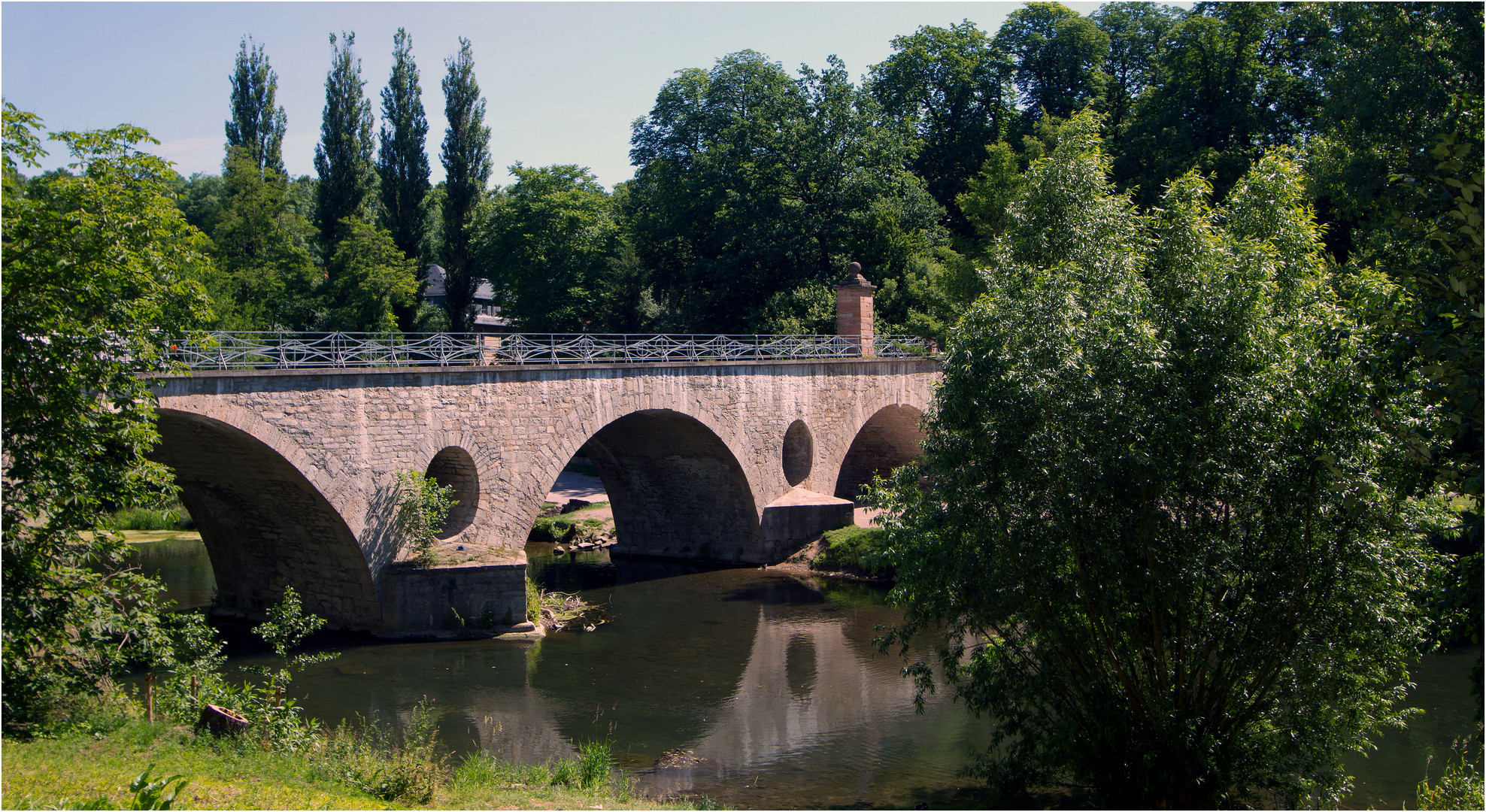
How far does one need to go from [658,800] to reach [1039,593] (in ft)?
15.2

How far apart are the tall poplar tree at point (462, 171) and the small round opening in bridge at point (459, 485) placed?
20682 millimetres

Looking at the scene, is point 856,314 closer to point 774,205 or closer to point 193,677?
point 774,205

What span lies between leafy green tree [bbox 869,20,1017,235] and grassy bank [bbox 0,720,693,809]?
38622mm

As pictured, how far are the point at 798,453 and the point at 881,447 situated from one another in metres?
5.91

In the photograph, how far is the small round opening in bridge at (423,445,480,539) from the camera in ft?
63.6

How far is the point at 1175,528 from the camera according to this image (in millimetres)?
10430

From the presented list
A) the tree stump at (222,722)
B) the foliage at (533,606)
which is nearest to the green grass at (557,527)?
the foliage at (533,606)

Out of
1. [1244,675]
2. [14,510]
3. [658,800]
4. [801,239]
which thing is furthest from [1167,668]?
[801,239]

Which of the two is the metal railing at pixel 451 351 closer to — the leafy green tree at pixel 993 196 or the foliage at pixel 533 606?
the foliage at pixel 533 606

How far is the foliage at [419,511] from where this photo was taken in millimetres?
17875

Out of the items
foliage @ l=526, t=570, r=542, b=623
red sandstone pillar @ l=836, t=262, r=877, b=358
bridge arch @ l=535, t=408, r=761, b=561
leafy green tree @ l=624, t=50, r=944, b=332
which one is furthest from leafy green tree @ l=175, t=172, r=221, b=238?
foliage @ l=526, t=570, r=542, b=623

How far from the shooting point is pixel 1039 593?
35.5 feet

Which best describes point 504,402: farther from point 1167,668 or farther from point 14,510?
point 1167,668

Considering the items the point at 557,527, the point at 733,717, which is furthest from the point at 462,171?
the point at 733,717
